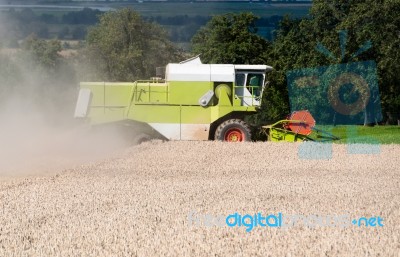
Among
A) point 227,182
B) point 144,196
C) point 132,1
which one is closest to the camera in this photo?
point 144,196

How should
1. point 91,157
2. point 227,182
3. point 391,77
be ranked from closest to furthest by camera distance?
point 227,182 < point 91,157 < point 391,77

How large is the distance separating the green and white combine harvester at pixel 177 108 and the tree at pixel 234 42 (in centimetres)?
3882

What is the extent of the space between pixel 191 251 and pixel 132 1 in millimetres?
83673

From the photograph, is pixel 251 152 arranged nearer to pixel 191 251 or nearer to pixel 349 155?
pixel 349 155

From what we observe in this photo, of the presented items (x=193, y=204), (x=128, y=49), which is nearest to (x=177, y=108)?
(x=193, y=204)

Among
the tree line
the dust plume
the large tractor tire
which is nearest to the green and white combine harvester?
the large tractor tire

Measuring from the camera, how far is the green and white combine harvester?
3231 cm

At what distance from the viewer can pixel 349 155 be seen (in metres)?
27.8

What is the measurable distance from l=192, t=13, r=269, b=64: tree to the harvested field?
148ft

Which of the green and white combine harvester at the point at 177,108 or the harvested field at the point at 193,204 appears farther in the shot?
the green and white combine harvester at the point at 177,108

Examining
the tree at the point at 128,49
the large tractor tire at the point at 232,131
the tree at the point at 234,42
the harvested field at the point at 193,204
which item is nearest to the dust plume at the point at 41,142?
the harvested field at the point at 193,204

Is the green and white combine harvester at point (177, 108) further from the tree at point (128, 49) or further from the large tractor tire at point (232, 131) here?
the tree at point (128, 49)

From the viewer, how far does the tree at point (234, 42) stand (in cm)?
7188

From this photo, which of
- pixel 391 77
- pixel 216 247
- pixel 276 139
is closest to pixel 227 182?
pixel 216 247
